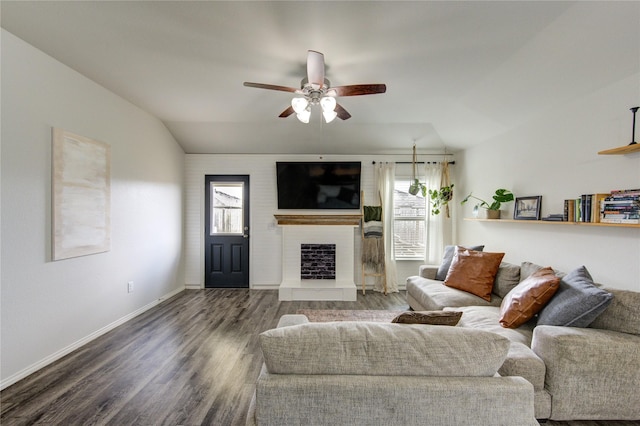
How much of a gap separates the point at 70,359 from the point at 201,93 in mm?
3052

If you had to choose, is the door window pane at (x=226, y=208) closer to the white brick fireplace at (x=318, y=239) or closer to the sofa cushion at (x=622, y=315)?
the white brick fireplace at (x=318, y=239)

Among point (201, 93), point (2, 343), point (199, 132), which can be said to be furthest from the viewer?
point (199, 132)

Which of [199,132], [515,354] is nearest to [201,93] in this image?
[199,132]

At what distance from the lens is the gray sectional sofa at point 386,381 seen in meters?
1.00

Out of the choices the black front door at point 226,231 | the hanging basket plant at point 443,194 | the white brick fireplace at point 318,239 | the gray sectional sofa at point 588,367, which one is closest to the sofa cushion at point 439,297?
the gray sectional sofa at point 588,367

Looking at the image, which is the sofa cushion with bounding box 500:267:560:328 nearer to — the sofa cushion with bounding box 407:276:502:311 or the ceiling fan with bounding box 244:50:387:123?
the sofa cushion with bounding box 407:276:502:311

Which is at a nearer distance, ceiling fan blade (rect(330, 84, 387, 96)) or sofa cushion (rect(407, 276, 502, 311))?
ceiling fan blade (rect(330, 84, 387, 96))

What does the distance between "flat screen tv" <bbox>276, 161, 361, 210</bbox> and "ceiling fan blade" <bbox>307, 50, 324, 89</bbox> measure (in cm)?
243

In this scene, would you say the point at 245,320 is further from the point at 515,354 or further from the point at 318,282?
the point at 515,354

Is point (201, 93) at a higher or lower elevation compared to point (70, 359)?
higher

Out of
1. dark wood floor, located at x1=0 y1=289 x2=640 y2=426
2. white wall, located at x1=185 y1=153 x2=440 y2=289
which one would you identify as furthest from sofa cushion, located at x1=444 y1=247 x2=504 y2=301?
white wall, located at x1=185 y1=153 x2=440 y2=289

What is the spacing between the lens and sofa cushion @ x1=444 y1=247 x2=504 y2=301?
283 centimetres

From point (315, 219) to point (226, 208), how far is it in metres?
1.71

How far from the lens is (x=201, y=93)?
10.5 feet
